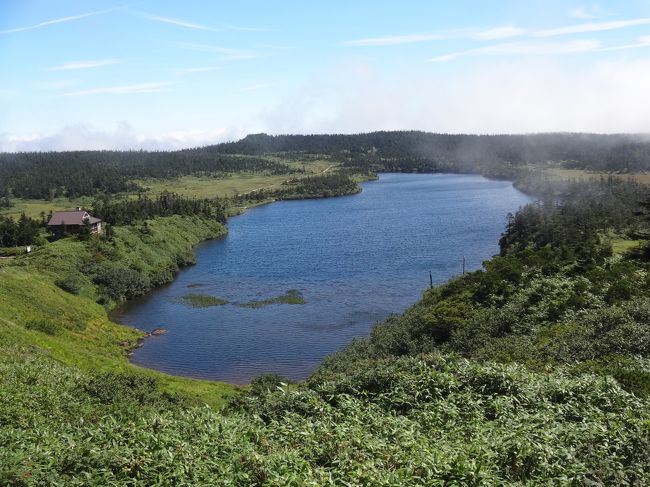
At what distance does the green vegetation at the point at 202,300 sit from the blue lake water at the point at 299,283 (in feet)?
4.04

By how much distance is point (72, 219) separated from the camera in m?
106

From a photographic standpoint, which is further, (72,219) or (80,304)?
(72,219)

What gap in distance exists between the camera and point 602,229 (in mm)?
88625

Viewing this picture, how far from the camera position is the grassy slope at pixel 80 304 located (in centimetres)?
4403

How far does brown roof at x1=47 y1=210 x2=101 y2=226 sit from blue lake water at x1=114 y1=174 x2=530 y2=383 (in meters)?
21.2

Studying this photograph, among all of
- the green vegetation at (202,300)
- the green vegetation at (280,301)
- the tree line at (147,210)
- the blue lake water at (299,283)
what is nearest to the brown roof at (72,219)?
the tree line at (147,210)

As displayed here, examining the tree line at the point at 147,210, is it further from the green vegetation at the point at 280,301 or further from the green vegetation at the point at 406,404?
Answer: the green vegetation at the point at 406,404

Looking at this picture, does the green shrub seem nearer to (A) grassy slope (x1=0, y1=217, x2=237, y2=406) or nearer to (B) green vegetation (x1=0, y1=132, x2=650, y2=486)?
(A) grassy slope (x1=0, y1=217, x2=237, y2=406)

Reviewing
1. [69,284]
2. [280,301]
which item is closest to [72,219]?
[69,284]

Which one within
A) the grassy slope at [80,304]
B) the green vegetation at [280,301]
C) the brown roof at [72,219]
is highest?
the brown roof at [72,219]

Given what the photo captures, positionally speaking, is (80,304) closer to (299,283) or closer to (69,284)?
(69,284)

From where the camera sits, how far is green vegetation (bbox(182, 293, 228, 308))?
76812 mm

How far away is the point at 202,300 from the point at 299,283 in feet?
50.6

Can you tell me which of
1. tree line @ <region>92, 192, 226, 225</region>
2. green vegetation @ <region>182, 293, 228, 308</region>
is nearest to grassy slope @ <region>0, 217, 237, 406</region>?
tree line @ <region>92, 192, 226, 225</region>
